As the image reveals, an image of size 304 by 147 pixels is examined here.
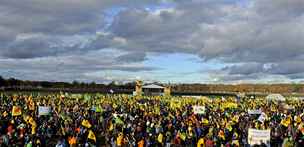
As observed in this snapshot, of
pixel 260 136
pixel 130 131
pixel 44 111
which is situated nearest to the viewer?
pixel 260 136

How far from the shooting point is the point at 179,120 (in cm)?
3189

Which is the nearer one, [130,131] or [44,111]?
[130,131]

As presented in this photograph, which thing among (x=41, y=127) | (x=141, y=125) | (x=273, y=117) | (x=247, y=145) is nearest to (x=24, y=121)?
(x=41, y=127)

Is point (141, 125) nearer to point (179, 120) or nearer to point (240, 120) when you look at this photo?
point (179, 120)

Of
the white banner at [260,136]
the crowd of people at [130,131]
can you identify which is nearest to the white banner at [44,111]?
the crowd of people at [130,131]

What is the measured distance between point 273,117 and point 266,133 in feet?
50.4

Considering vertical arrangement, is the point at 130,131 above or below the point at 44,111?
below

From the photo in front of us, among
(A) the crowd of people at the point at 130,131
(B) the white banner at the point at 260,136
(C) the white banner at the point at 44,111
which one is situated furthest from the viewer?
(C) the white banner at the point at 44,111

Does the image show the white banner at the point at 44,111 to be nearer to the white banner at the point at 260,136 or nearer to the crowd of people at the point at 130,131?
the crowd of people at the point at 130,131

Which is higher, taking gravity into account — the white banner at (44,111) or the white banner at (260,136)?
the white banner at (44,111)

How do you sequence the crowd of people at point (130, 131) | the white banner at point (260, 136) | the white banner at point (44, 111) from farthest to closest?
the white banner at point (44, 111) → the crowd of people at point (130, 131) → the white banner at point (260, 136)

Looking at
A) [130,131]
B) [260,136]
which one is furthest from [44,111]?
[260,136]

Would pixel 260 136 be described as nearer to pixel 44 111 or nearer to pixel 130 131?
pixel 130 131

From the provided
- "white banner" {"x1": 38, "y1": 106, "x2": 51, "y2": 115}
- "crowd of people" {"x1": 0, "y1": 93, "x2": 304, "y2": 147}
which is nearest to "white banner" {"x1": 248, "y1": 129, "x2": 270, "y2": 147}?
"crowd of people" {"x1": 0, "y1": 93, "x2": 304, "y2": 147}
